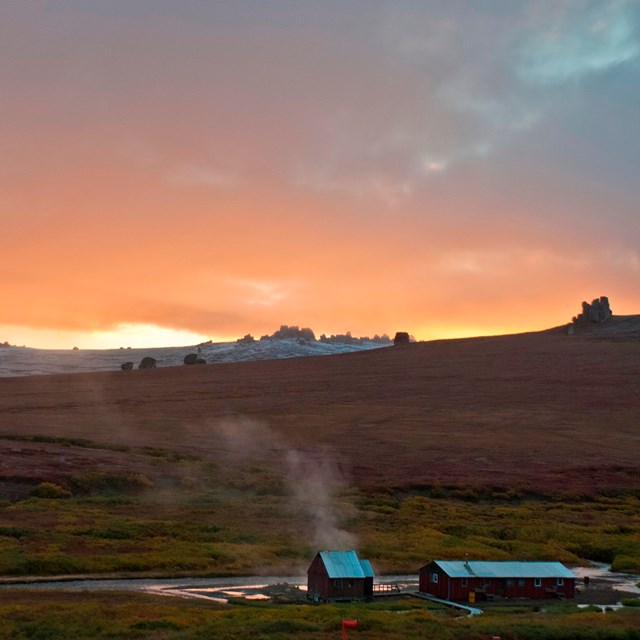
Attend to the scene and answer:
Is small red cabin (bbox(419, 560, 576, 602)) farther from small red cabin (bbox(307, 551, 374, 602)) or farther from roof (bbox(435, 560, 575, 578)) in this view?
small red cabin (bbox(307, 551, 374, 602))

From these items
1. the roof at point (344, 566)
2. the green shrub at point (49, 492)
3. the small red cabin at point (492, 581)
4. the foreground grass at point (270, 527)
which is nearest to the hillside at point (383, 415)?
the green shrub at point (49, 492)

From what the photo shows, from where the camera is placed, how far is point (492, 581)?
52.0m

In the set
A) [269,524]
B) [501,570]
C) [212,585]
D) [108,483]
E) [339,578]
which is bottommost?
[212,585]

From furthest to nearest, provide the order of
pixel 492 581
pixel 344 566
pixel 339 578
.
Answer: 1. pixel 492 581
2. pixel 344 566
3. pixel 339 578

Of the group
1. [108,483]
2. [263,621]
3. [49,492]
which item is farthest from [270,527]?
[263,621]

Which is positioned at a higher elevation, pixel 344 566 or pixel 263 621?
pixel 344 566

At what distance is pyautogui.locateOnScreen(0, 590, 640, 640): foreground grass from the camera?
127ft

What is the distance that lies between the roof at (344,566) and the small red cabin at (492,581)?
4.11 meters

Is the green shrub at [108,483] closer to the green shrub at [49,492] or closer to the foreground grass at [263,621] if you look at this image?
the green shrub at [49,492]

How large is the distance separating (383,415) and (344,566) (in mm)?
89080

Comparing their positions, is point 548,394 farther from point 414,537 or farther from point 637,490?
point 414,537

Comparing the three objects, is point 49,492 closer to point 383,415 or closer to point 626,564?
point 626,564

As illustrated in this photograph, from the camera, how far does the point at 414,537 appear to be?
2793 inches

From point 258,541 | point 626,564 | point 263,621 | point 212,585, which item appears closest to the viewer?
point 263,621
